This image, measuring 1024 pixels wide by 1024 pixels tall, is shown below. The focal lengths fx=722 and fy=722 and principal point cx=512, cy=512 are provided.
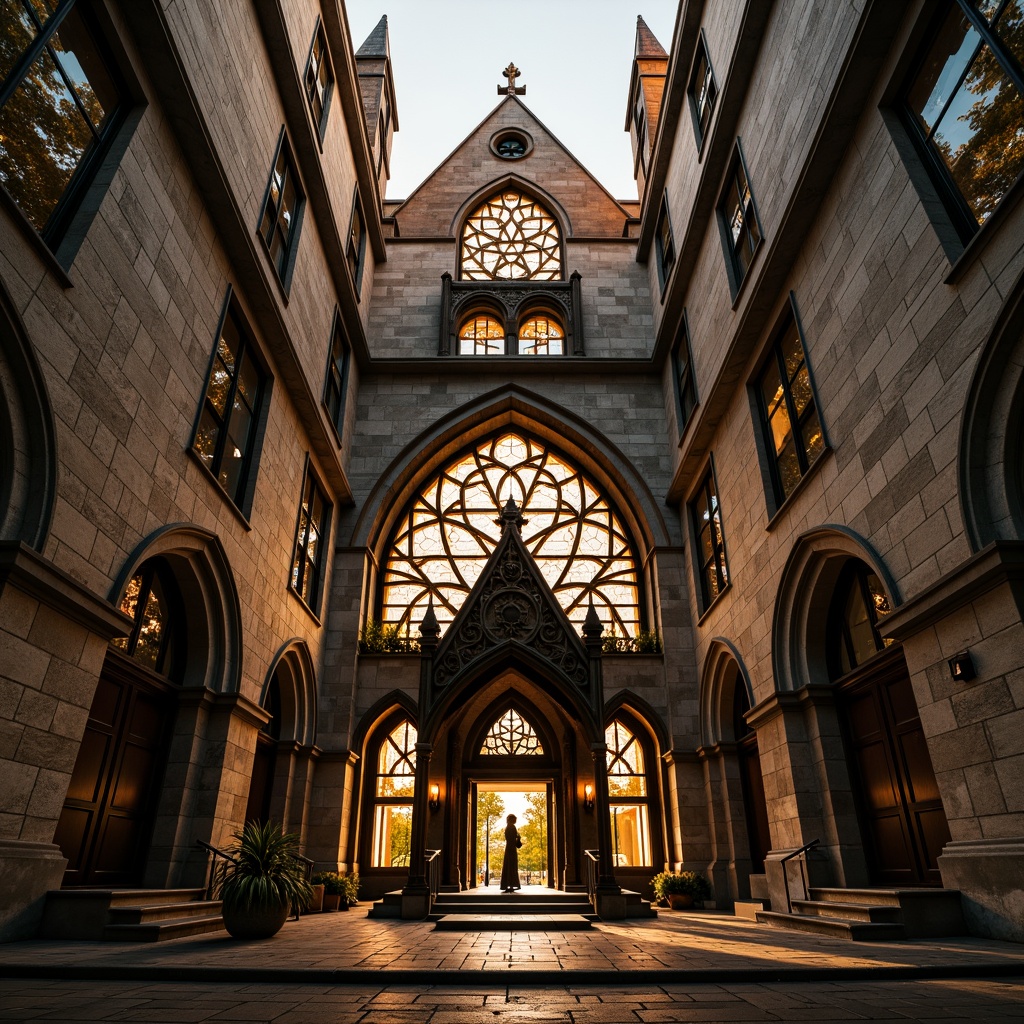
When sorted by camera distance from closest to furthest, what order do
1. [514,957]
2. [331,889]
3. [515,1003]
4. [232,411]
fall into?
[515,1003] < [514,957] < [232,411] < [331,889]

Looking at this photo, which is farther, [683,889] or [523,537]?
[523,537]

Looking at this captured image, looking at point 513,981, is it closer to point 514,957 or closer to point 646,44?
point 514,957

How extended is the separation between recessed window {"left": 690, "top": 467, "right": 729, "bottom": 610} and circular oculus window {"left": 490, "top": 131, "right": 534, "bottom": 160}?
13417 millimetres

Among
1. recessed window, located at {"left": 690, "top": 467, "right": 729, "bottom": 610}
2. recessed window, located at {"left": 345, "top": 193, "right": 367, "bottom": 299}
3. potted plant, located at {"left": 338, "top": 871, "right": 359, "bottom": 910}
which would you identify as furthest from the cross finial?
potted plant, located at {"left": 338, "top": 871, "right": 359, "bottom": 910}

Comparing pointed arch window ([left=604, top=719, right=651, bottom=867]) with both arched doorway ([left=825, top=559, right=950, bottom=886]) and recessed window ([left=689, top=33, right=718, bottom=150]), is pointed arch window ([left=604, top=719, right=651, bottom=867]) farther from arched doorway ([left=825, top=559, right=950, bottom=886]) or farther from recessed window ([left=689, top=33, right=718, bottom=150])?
recessed window ([left=689, top=33, right=718, bottom=150])

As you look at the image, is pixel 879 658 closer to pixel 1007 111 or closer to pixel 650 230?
pixel 1007 111

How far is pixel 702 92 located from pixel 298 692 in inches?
561

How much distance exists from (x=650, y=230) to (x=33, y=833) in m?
18.0

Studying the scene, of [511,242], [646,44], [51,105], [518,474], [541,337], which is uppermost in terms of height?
[646,44]

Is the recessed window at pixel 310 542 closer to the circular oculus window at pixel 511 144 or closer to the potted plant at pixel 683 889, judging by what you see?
the potted plant at pixel 683 889

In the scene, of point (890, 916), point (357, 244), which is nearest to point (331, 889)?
point (890, 916)

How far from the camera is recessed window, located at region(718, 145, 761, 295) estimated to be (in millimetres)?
11859

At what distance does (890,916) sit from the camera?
22.0ft

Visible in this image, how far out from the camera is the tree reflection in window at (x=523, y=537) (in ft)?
54.2
